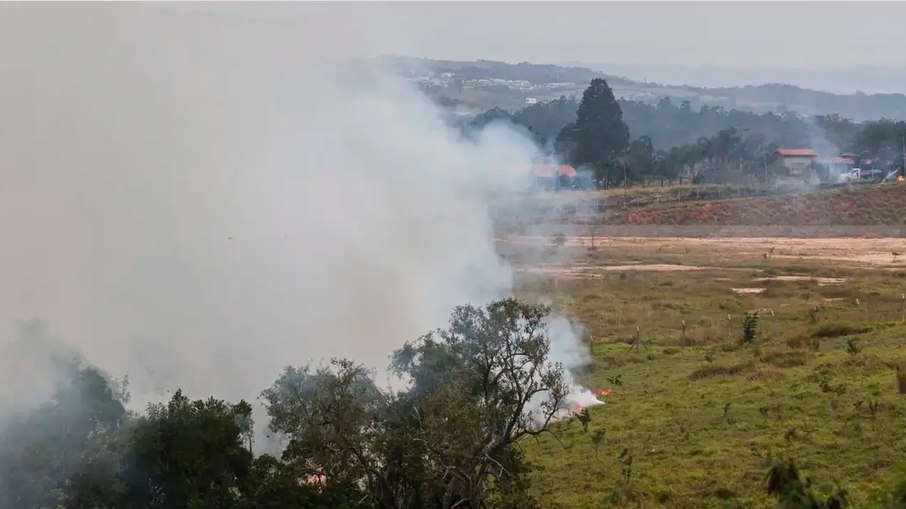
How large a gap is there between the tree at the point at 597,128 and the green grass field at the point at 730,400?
2423 inches

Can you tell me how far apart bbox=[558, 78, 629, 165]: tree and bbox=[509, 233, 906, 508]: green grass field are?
6154 centimetres

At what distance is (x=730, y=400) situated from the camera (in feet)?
79.1

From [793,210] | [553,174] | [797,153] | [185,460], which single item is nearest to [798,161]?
[797,153]

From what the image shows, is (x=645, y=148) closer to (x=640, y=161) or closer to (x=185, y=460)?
(x=640, y=161)

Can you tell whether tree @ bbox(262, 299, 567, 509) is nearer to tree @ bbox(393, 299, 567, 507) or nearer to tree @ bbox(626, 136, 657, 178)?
tree @ bbox(393, 299, 567, 507)

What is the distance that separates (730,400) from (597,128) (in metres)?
84.5

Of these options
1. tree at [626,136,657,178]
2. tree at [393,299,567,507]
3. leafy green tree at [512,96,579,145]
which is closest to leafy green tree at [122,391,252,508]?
tree at [393,299,567,507]

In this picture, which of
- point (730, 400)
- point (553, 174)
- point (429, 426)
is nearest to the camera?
point (429, 426)

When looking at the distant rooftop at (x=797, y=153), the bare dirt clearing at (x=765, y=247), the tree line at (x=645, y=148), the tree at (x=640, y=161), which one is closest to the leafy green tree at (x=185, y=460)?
the bare dirt clearing at (x=765, y=247)

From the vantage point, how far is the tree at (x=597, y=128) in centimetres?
10612

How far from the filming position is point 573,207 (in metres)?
86.0

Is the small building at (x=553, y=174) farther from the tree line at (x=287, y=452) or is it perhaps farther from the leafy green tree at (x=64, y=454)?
the leafy green tree at (x=64, y=454)

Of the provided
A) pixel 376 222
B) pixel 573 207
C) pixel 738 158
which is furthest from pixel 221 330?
pixel 738 158

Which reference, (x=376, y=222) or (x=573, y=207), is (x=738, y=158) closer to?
(x=573, y=207)
